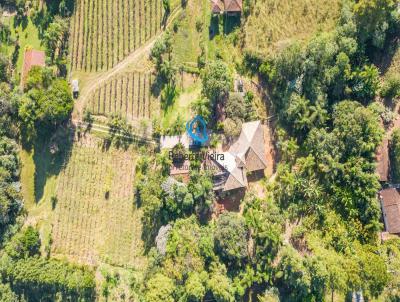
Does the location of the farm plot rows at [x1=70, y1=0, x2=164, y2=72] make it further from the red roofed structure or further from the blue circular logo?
the blue circular logo

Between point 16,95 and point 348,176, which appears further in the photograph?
point 16,95

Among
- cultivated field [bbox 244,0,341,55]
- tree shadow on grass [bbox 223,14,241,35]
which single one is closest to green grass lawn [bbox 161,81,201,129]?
tree shadow on grass [bbox 223,14,241,35]

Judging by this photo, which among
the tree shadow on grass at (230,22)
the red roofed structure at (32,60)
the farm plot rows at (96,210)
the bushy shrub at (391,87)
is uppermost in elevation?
the tree shadow on grass at (230,22)

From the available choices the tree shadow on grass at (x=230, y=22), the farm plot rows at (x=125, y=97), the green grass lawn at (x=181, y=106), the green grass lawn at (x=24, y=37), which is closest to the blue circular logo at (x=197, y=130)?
the green grass lawn at (x=181, y=106)

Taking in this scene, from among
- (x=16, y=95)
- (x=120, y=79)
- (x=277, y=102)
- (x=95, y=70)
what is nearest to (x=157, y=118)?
(x=120, y=79)

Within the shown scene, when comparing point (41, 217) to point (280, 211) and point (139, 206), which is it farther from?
point (280, 211)

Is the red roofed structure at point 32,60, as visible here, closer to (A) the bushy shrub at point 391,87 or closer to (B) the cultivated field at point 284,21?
(B) the cultivated field at point 284,21
